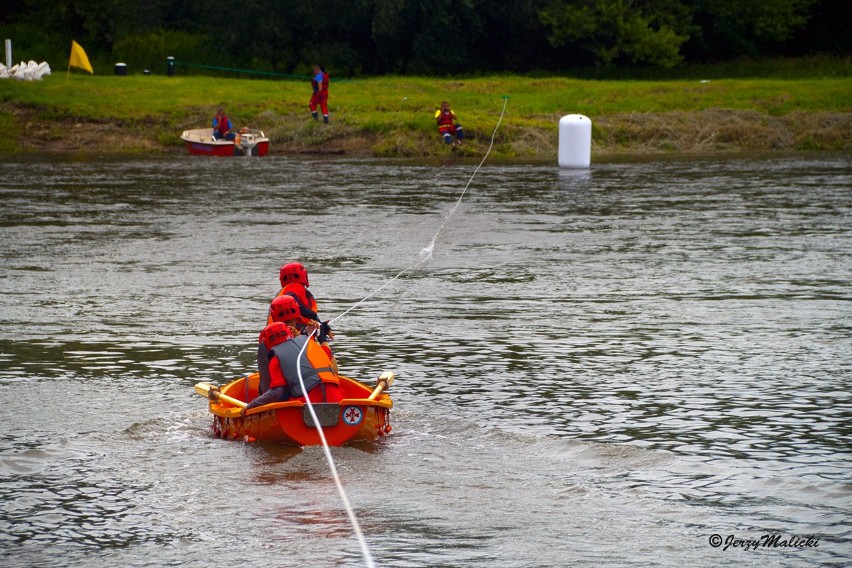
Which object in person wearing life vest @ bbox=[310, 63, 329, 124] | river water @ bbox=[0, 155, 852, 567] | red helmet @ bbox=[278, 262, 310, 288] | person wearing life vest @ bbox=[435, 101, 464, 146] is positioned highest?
person wearing life vest @ bbox=[310, 63, 329, 124]

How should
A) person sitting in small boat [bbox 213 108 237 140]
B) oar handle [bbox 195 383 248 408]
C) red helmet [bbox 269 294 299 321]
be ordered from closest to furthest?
oar handle [bbox 195 383 248 408], red helmet [bbox 269 294 299 321], person sitting in small boat [bbox 213 108 237 140]

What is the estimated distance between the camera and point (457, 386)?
1235 cm

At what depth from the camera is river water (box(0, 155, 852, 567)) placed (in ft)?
27.9

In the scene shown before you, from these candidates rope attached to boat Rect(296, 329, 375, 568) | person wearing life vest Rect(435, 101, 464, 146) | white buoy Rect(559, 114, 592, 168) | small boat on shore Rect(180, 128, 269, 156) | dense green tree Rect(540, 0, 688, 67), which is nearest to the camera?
rope attached to boat Rect(296, 329, 375, 568)

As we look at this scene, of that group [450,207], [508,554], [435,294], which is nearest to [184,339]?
[435,294]

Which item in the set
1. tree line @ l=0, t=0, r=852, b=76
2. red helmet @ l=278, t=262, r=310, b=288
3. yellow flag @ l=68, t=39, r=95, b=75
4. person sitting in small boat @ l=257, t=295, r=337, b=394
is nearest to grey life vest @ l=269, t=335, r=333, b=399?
person sitting in small boat @ l=257, t=295, r=337, b=394

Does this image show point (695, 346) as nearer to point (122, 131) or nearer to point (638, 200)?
point (638, 200)

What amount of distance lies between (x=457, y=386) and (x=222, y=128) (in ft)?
95.5

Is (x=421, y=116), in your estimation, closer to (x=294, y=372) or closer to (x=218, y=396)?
(x=218, y=396)

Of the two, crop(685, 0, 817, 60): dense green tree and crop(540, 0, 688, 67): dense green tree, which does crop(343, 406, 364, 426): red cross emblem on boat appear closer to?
crop(540, 0, 688, 67): dense green tree

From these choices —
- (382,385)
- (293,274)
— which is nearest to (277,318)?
(382,385)

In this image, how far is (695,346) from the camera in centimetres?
A: 1403

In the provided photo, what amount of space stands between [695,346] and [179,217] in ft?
45.8

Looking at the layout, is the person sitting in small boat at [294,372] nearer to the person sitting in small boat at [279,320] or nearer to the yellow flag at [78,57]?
the person sitting in small boat at [279,320]
